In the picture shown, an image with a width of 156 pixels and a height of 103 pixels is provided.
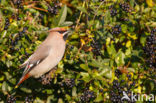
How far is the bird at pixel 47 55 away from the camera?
3.22 metres

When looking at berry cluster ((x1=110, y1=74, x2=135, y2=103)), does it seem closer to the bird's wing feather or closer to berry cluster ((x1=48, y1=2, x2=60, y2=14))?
the bird's wing feather

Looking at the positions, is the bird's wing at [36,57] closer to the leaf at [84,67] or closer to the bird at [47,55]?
the bird at [47,55]

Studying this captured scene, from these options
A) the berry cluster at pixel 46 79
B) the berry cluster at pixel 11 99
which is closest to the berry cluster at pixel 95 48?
the berry cluster at pixel 46 79

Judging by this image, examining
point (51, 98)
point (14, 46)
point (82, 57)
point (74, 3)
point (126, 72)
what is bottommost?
point (51, 98)

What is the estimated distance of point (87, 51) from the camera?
3283 millimetres

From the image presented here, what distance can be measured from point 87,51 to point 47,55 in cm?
44

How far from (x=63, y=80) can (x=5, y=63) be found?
62 centimetres

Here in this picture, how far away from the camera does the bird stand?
3219 millimetres

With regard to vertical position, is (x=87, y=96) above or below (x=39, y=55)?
below

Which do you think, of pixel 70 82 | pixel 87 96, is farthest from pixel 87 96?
pixel 70 82

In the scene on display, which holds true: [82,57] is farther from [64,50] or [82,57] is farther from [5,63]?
[5,63]

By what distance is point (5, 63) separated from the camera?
3158mm

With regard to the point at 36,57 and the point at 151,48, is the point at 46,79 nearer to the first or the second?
the point at 36,57

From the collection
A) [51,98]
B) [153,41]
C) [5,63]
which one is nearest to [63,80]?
[51,98]
